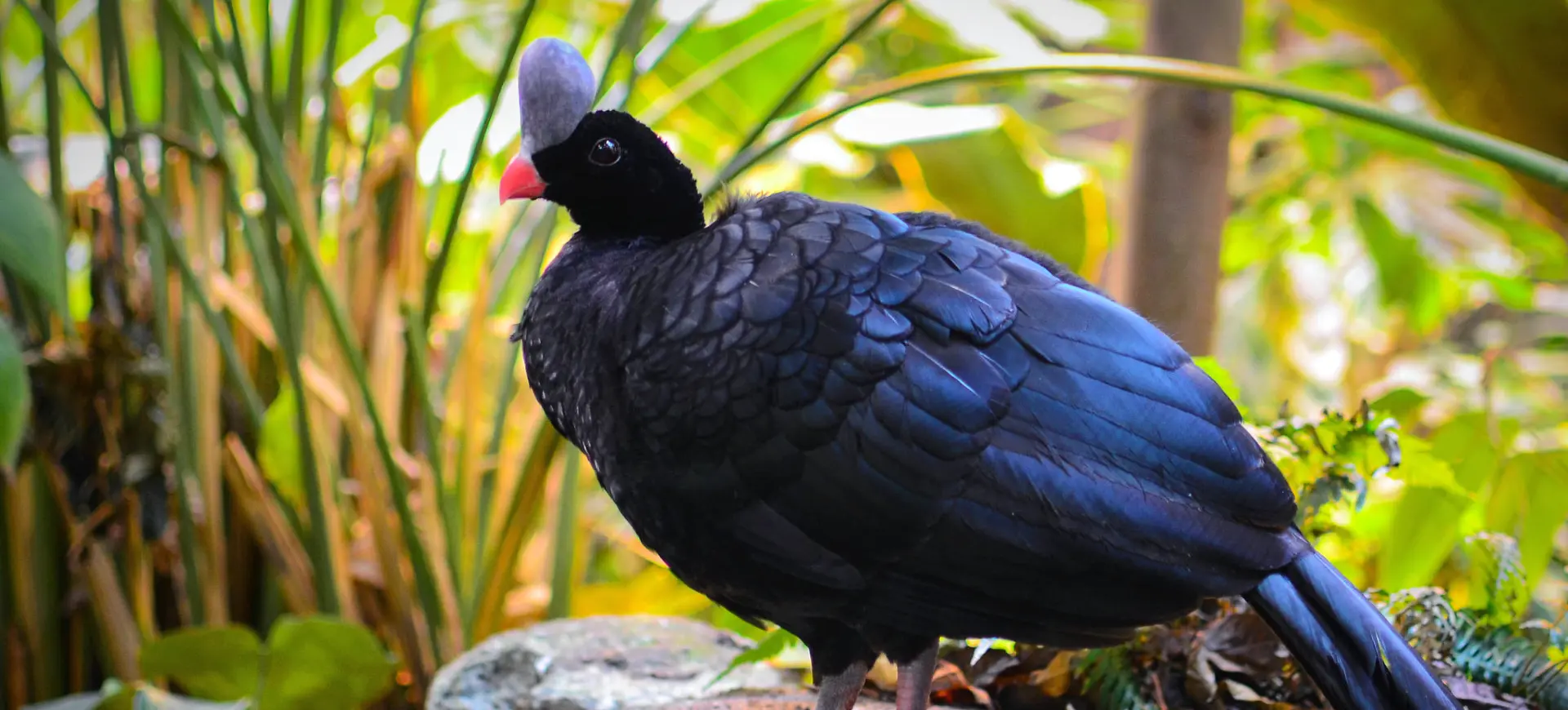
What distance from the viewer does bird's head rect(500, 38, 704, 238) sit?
938 millimetres

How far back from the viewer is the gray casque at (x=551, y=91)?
930 mm

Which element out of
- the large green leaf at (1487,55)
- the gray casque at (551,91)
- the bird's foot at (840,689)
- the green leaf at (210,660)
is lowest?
the green leaf at (210,660)

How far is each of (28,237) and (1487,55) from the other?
5.95 ft

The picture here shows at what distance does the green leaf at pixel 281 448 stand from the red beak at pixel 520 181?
29.3 inches

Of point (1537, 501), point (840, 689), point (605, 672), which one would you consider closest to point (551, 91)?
point (840, 689)

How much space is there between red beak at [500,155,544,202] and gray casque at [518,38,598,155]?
0.02 metres

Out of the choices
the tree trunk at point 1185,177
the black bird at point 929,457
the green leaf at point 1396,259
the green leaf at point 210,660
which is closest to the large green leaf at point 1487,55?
the tree trunk at point 1185,177

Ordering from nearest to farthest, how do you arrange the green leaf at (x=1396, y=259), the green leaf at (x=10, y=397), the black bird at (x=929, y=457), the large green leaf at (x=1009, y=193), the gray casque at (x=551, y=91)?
the black bird at (x=929, y=457) → the gray casque at (x=551, y=91) → the green leaf at (x=10, y=397) → the large green leaf at (x=1009, y=193) → the green leaf at (x=1396, y=259)

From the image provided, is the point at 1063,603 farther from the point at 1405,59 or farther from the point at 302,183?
the point at 1405,59

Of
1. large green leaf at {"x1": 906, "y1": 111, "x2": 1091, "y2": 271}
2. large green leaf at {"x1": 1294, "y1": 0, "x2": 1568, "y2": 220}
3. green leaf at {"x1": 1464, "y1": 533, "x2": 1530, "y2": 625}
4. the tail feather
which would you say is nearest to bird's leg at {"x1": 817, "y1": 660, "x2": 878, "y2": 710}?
the tail feather

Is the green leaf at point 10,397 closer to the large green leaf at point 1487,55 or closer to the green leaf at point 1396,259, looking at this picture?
the large green leaf at point 1487,55

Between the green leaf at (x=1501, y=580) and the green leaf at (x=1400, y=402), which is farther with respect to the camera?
the green leaf at (x=1400, y=402)

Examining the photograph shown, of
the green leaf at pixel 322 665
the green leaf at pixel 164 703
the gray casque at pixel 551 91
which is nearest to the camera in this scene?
the gray casque at pixel 551 91

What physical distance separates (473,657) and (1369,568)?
3.80 ft
